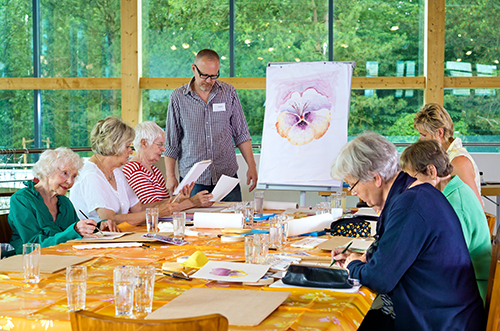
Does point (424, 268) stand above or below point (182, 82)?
below

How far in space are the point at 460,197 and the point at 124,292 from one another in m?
1.59

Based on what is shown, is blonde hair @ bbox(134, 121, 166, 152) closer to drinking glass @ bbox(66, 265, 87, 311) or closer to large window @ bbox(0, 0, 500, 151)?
drinking glass @ bbox(66, 265, 87, 311)

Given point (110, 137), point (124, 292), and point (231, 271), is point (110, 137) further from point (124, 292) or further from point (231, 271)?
point (124, 292)

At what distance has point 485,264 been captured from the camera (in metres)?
2.09

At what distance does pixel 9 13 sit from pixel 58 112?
1.85 meters

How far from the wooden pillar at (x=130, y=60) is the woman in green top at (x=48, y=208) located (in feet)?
18.0

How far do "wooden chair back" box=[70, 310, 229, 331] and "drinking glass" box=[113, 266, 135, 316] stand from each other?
0.28 metres

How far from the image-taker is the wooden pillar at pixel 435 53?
7.97 metres

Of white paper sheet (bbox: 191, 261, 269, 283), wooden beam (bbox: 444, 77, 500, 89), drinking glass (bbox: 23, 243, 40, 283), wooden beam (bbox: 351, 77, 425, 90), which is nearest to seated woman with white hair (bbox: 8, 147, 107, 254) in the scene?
drinking glass (bbox: 23, 243, 40, 283)

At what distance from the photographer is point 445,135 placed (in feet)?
11.9

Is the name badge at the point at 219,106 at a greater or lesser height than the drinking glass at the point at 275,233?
greater

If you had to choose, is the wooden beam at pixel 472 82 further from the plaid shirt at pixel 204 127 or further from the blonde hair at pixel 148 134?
the blonde hair at pixel 148 134

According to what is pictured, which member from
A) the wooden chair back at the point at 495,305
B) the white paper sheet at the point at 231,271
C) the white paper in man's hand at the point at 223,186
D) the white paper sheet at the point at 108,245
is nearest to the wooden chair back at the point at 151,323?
the white paper sheet at the point at 231,271

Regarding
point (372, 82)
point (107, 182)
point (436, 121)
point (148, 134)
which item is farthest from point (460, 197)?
point (372, 82)
